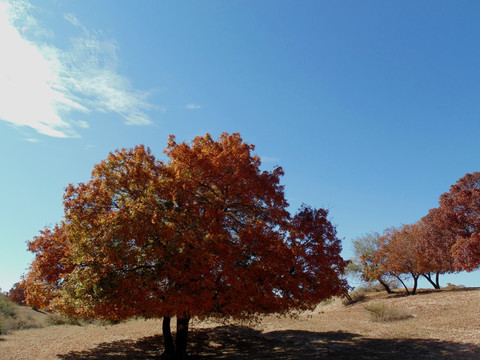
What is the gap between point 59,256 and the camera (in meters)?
16.9

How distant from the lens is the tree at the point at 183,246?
12.8 meters

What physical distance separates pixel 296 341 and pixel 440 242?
56.6ft

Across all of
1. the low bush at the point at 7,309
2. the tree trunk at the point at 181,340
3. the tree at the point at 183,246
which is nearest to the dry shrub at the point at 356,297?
the tree at the point at 183,246

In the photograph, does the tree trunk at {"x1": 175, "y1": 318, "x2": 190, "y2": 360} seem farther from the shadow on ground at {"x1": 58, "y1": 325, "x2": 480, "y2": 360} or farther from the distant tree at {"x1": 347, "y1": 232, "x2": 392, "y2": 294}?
the distant tree at {"x1": 347, "y1": 232, "x2": 392, "y2": 294}

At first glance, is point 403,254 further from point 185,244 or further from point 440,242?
point 185,244

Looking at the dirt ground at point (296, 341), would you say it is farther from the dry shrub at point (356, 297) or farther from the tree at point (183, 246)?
the dry shrub at point (356, 297)

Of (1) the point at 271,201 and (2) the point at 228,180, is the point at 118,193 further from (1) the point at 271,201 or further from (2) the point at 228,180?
(1) the point at 271,201

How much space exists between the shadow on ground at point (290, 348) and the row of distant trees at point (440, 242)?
354 inches

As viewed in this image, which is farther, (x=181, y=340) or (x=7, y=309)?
(x=7, y=309)

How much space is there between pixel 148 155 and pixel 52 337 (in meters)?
16.8

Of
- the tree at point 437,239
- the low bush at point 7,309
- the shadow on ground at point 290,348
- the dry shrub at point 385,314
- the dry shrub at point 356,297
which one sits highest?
the tree at point 437,239

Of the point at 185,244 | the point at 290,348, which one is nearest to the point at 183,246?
the point at 185,244

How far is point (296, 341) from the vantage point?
63.4 feet

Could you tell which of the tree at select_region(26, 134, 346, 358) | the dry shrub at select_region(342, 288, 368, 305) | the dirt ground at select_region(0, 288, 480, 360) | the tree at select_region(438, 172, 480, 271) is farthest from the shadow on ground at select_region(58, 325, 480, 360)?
the dry shrub at select_region(342, 288, 368, 305)
